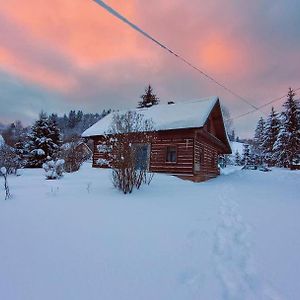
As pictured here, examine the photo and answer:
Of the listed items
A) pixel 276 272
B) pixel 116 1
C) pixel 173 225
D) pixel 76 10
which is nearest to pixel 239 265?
pixel 276 272

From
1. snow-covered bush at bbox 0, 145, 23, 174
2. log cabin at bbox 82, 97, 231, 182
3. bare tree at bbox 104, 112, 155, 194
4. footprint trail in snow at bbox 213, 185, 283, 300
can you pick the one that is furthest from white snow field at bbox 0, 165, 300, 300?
snow-covered bush at bbox 0, 145, 23, 174

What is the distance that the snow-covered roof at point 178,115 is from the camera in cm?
1552

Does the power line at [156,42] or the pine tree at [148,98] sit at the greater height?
the pine tree at [148,98]

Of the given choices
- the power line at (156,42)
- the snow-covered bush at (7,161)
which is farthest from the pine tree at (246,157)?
the snow-covered bush at (7,161)

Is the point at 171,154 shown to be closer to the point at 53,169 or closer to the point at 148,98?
the point at 53,169

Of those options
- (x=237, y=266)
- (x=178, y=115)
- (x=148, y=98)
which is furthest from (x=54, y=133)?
(x=237, y=266)

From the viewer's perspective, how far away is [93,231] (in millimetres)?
4551

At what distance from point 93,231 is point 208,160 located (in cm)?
1704

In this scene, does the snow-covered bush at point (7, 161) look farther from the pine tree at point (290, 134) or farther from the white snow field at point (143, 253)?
the pine tree at point (290, 134)

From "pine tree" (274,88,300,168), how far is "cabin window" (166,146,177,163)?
2677cm

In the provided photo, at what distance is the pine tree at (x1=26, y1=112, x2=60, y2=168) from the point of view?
30.0 meters

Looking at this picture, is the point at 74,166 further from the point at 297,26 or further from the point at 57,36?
the point at 297,26

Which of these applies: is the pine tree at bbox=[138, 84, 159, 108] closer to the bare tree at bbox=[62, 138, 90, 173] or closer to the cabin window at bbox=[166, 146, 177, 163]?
the bare tree at bbox=[62, 138, 90, 173]

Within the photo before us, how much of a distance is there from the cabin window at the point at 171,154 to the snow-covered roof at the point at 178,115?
59.2 inches
